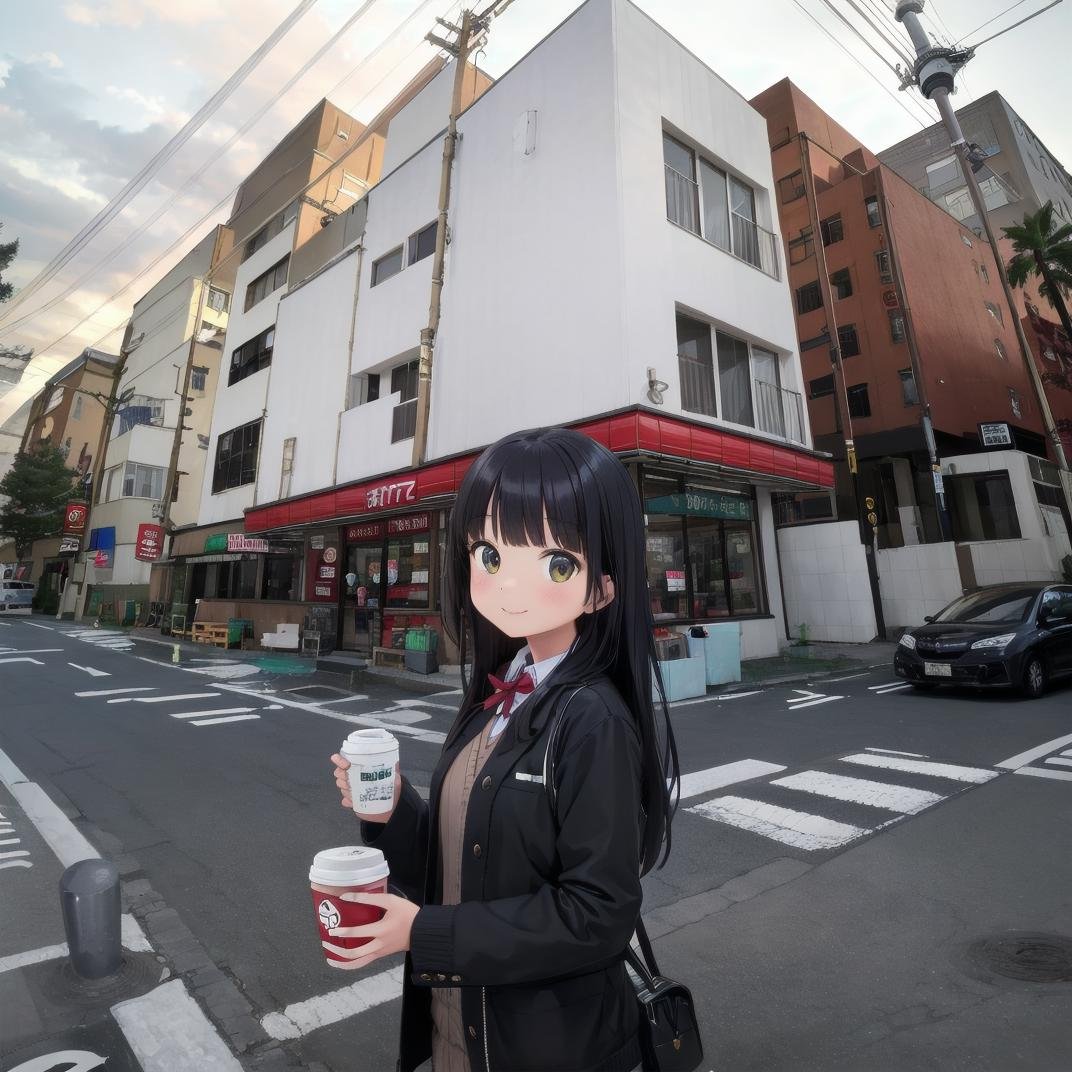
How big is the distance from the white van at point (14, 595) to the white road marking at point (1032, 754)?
49796 mm

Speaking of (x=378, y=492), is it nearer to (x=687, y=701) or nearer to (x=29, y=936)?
(x=687, y=701)

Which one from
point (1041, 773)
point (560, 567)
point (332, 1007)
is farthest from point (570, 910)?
point (1041, 773)

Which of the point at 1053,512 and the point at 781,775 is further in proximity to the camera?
the point at 1053,512

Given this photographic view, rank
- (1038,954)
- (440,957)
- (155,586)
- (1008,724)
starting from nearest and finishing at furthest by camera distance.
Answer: (440,957) → (1038,954) → (1008,724) → (155,586)

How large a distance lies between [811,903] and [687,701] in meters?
6.71

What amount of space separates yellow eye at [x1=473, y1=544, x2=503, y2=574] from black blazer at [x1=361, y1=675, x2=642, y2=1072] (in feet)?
1.03

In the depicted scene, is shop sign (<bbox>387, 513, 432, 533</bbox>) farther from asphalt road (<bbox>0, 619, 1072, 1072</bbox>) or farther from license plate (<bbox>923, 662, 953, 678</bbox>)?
license plate (<bbox>923, 662, 953, 678</bbox>)

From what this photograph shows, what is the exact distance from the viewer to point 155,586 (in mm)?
27250

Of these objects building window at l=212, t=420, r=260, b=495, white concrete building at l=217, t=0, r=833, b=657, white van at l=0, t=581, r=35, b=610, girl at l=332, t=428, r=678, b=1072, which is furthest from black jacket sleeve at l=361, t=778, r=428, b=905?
white van at l=0, t=581, r=35, b=610

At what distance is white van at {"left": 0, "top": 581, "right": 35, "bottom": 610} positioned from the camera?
1502 inches

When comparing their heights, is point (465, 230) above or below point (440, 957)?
above

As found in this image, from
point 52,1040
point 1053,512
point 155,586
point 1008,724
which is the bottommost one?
point 52,1040

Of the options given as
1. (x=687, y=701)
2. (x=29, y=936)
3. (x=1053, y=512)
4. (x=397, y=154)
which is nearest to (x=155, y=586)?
(x=397, y=154)

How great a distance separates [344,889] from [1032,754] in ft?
24.8
